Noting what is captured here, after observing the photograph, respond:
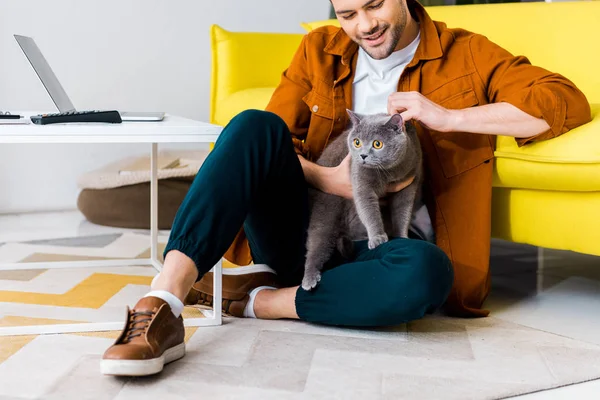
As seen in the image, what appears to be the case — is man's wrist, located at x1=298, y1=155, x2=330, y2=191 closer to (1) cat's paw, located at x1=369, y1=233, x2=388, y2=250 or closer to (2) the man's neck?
(1) cat's paw, located at x1=369, y1=233, x2=388, y2=250

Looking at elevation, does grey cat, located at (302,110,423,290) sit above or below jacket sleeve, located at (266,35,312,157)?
below

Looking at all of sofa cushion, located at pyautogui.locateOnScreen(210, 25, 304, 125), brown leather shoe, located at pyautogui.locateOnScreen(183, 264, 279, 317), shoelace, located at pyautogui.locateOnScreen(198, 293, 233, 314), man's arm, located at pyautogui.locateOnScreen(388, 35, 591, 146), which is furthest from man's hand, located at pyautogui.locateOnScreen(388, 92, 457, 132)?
sofa cushion, located at pyautogui.locateOnScreen(210, 25, 304, 125)

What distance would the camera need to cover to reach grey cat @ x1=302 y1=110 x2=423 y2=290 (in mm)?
1486

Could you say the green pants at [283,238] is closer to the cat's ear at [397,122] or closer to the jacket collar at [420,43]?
the cat's ear at [397,122]

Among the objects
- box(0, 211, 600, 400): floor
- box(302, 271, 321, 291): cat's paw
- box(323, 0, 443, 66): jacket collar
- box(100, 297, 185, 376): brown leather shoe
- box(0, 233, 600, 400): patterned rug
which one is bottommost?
box(0, 211, 600, 400): floor

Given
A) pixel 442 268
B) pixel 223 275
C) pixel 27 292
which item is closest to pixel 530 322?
pixel 442 268

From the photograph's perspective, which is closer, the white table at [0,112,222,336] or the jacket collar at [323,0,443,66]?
the white table at [0,112,222,336]

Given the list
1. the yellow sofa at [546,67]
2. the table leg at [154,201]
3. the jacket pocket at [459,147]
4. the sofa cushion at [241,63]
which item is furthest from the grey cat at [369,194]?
the sofa cushion at [241,63]

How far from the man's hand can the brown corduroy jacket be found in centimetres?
13

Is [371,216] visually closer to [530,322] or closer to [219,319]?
[219,319]

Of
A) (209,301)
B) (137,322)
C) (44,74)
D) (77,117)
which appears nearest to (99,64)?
(44,74)

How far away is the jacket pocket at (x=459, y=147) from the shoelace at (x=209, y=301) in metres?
0.59

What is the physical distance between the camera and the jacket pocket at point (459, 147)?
1679mm

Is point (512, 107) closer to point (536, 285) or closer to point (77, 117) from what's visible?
point (536, 285)
